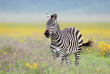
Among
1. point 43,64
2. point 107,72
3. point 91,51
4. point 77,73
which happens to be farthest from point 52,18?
point 91,51

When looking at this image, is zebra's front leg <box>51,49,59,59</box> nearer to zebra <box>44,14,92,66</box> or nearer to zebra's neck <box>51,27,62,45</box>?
zebra <box>44,14,92,66</box>

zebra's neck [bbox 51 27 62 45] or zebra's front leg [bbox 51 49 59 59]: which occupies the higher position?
zebra's neck [bbox 51 27 62 45]

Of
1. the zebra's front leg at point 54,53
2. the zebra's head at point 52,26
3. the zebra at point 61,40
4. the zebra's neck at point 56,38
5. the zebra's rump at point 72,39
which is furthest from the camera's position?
the zebra's rump at point 72,39

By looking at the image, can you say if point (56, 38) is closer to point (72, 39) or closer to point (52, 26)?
point (52, 26)

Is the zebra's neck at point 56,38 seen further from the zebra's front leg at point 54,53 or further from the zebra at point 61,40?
the zebra's front leg at point 54,53

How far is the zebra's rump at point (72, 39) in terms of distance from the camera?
8336 millimetres

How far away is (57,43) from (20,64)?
1.67 m

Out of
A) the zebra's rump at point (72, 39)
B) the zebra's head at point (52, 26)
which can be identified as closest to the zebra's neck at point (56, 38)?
the zebra's head at point (52, 26)

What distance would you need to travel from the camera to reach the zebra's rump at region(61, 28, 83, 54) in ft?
27.3

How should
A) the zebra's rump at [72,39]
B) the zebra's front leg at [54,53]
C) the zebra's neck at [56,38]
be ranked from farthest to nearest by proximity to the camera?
1. the zebra's rump at [72,39]
2. the zebra's front leg at [54,53]
3. the zebra's neck at [56,38]

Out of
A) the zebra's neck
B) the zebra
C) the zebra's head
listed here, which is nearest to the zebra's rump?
the zebra

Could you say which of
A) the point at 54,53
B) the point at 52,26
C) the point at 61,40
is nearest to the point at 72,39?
the point at 61,40

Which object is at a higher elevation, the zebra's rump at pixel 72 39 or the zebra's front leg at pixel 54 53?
the zebra's rump at pixel 72 39

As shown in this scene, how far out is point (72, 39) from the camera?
352 inches
